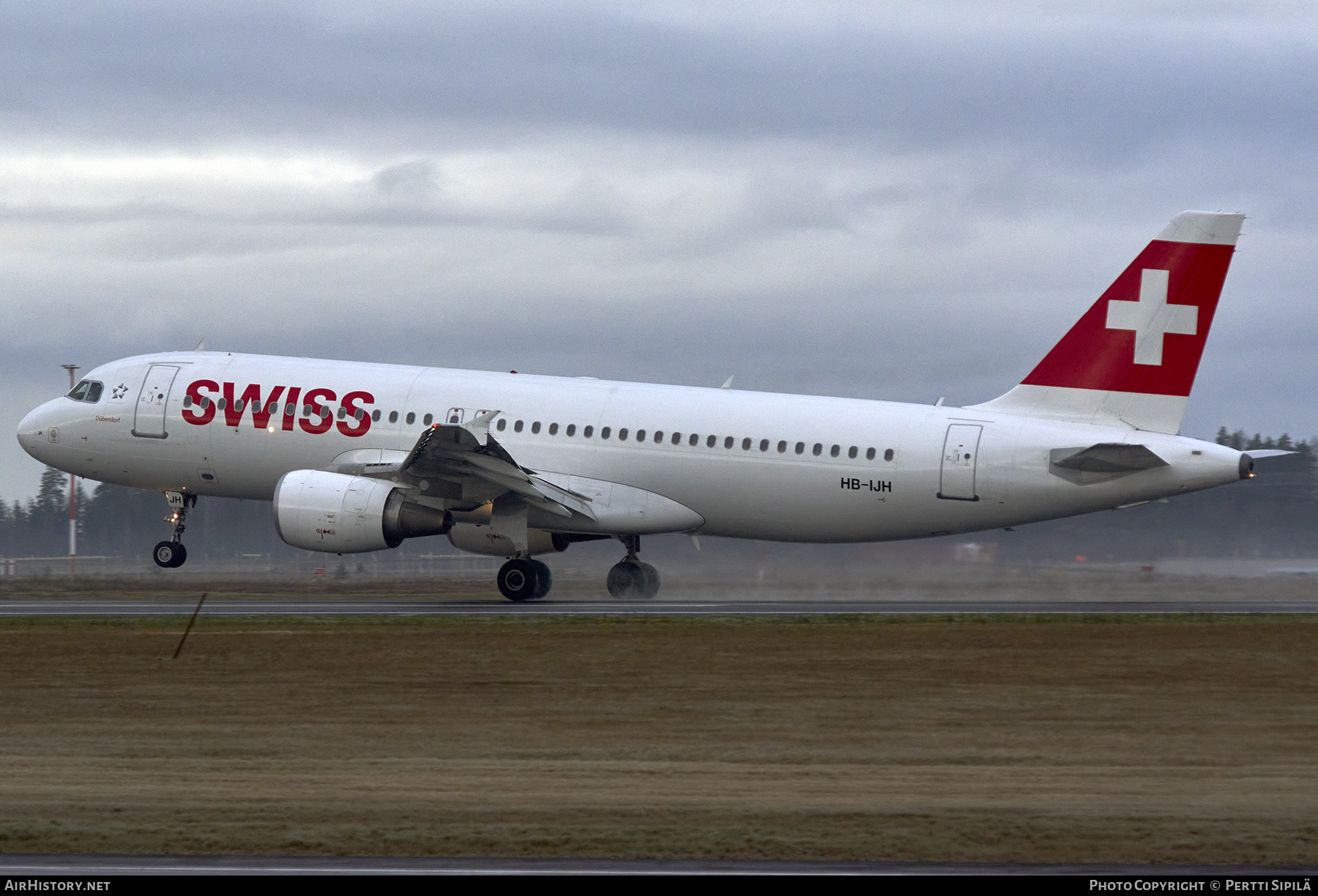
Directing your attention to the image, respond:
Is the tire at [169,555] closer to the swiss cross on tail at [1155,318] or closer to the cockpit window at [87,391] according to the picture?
the cockpit window at [87,391]

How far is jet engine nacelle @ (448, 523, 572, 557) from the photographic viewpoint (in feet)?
117

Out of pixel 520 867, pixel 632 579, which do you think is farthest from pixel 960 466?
pixel 520 867

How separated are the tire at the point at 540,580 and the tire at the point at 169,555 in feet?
29.5

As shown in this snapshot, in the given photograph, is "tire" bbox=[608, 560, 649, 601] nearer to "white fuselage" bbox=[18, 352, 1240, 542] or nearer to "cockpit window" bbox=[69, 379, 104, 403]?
"white fuselage" bbox=[18, 352, 1240, 542]

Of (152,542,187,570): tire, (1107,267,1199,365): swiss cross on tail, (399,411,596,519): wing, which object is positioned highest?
(1107,267,1199,365): swiss cross on tail

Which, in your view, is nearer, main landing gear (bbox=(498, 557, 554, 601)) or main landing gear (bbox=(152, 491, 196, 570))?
main landing gear (bbox=(498, 557, 554, 601))

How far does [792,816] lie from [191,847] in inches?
189

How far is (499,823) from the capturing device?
13.0 metres

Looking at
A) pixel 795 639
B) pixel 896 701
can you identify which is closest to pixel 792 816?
pixel 896 701

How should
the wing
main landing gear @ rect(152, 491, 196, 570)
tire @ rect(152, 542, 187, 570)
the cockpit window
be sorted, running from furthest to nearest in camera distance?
the cockpit window
main landing gear @ rect(152, 491, 196, 570)
tire @ rect(152, 542, 187, 570)
the wing

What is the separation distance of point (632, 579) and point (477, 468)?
548cm

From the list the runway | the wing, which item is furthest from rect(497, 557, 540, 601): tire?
the wing

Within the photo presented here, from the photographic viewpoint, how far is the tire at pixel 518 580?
117ft
